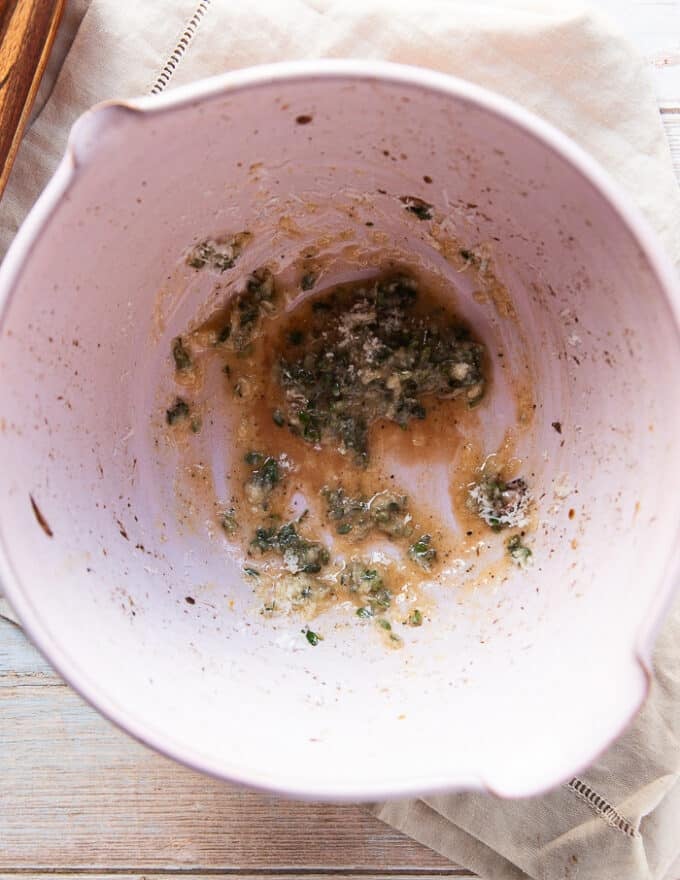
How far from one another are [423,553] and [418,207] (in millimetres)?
577

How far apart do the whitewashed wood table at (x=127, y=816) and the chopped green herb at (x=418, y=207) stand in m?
0.98

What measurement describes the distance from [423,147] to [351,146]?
0.33ft

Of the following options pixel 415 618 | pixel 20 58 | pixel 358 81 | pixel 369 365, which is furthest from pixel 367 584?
pixel 20 58

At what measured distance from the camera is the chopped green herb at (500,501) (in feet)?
4.80

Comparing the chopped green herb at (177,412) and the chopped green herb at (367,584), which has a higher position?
the chopped green herb at (177,412)

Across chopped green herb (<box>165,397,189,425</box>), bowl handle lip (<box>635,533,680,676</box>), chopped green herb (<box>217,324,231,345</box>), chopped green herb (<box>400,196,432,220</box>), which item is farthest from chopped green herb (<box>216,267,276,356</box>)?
bowl handle lip (<box>635,533,680,676</box>)

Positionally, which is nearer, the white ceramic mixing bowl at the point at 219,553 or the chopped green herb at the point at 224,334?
the white ceramic mixing bowl at the point at 219,553

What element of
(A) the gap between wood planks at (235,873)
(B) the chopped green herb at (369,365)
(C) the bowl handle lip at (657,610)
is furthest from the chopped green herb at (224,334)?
(A) the gap between wood planks at (235,873)

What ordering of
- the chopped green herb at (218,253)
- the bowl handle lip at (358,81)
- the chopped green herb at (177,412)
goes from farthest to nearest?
the chopped green herb at (177,412)
the chopped green herb at (218,253)
the bowl handle lip at (358,81)

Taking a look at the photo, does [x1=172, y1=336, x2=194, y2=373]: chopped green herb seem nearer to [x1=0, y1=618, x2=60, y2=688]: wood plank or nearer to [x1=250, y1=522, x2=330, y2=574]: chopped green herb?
[x1=250, y1=522, x2=330, y2=574]: chopped green herb

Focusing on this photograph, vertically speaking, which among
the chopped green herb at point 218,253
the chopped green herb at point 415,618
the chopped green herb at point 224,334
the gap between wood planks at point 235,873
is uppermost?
the chopped green herb at point 218,253

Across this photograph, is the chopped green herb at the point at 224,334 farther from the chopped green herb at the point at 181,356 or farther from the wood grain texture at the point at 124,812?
the wood grain texture at the point at 124,812

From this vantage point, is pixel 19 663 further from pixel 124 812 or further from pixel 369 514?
pixel 369 514

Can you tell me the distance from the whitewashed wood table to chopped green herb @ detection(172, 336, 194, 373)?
543 mm
